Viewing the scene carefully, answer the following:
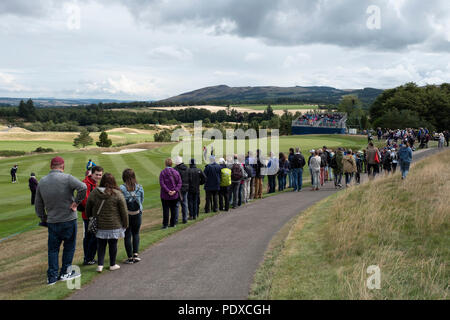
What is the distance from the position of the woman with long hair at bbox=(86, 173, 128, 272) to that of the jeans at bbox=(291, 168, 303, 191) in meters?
13.3

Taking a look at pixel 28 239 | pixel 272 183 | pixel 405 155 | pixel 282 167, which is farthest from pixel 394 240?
pixel 28 239

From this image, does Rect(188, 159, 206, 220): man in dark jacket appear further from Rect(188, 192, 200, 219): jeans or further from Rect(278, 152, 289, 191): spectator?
Rect(278, 152, 289, 191): spectator

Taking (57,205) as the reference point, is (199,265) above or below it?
below

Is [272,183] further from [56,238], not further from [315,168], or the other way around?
[56,238]

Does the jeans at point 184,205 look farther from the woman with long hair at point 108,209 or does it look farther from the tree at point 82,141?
the tree at point 82,141

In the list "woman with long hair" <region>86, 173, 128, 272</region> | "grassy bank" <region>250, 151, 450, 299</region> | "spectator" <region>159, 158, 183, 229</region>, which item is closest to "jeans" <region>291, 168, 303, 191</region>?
"grassy bank" <region>250, 151, 450, 299</region>

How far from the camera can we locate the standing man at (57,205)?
7230 millimetres

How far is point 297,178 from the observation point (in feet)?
65.2

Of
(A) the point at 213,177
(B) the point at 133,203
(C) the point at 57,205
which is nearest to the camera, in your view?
(C) the point at 57,205

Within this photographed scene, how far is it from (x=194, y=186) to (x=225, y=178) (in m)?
1.87

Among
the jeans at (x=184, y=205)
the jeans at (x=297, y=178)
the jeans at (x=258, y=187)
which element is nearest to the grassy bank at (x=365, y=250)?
the jeans at (x=184, y=205)

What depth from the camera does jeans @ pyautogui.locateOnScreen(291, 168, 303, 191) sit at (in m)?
19.7

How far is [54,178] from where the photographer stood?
7.20 m
